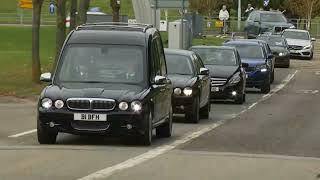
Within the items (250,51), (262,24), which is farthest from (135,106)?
(262,24)

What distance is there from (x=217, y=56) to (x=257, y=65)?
4.18 meters

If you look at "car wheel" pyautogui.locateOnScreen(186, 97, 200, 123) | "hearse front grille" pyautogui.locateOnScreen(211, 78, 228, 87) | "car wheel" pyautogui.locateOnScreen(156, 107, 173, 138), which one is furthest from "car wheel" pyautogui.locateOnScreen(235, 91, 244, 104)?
"car wheel" pyautogui.locateOnScreen(156, 107, 173, 138)

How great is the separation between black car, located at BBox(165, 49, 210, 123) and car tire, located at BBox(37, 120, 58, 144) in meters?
5.02

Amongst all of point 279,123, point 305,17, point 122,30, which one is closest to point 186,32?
point 279,123

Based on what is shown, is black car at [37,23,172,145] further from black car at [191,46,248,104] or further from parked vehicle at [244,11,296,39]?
parked vehicle at [244,11,296,39]

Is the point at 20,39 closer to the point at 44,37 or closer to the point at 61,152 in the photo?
the point at 44,37

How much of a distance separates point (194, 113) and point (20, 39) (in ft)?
115

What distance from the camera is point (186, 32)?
39.8 m

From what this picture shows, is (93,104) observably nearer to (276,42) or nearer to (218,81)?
(218,81)

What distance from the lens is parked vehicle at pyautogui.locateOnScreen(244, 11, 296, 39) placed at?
2132 inches

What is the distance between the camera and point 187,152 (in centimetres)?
1326

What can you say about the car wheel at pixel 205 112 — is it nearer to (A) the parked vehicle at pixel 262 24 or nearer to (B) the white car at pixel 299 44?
(B) the white car at pixel 299 44

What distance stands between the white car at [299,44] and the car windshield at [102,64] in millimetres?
35644

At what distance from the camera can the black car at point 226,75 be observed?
24.0 meters
